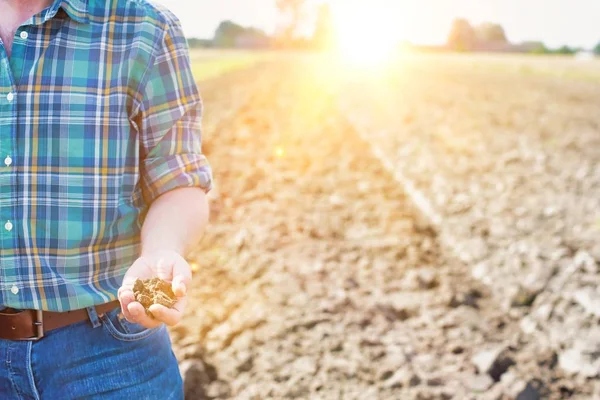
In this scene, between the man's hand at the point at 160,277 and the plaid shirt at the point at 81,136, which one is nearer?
the man's hand at the point at 160,277

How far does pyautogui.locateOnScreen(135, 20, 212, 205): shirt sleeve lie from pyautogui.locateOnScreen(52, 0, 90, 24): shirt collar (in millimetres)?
164

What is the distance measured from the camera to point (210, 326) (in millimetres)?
3670

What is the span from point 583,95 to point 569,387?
14805 mm

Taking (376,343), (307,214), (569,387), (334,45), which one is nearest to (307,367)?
(376,343)

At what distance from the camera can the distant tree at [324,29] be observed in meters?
80.1

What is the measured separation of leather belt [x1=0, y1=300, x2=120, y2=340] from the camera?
1.50 m

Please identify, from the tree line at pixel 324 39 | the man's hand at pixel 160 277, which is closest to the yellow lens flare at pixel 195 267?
the man's hand at pixel 160 277

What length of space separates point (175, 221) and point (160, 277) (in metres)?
0.16

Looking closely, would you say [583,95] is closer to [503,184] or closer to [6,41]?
[503,184]

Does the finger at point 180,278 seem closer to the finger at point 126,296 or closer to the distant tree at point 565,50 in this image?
the finger at point 126,296

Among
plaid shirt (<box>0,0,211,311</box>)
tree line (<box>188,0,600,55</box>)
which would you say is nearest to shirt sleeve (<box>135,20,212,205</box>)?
plaid shirt (<box>0,0,211,311</box>)

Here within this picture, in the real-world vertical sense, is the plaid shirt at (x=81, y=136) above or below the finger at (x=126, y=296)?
above

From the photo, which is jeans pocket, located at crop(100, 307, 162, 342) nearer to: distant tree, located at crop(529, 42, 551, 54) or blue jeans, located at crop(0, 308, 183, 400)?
blue jeans, located at crop(0, 308, 183, 400)

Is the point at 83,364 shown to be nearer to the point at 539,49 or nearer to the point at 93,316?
the point at 93,316
